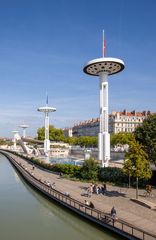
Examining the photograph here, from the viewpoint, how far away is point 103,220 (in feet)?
75.4

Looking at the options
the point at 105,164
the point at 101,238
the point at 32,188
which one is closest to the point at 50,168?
the point at 105,164

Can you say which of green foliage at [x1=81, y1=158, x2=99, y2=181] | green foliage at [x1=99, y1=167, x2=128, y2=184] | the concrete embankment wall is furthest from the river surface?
the concrete embankment wall

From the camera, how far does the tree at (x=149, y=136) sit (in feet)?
124

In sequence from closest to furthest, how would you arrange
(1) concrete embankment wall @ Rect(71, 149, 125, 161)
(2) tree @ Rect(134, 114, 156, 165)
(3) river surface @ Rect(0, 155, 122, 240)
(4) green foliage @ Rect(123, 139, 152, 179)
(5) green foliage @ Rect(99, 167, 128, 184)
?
(3) river surface @ Rect(0, 155, 122, 240) → (4) green foliage @ Rect(123, 139, 152, 179) → (2) tree @ Rect(134, 114, 156, 165) → (5) green foliage @ Rect(99, 167, 128, 184) → (1) concrete embankment wall @ Rect(71, 149, 125, 161)

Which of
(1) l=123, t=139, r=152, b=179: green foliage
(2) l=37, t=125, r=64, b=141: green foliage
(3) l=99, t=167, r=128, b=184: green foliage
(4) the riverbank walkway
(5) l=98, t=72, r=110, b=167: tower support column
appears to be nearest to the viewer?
(4) the riverbank walkway

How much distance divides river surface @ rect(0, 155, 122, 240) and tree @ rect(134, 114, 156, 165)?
42.4ft

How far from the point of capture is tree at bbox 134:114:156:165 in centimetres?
3772

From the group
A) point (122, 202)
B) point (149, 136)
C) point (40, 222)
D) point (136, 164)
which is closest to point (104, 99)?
point (149, 136)

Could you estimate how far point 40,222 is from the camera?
89.2 feet

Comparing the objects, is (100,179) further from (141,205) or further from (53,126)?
(53,126)

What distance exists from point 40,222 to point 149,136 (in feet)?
58.2

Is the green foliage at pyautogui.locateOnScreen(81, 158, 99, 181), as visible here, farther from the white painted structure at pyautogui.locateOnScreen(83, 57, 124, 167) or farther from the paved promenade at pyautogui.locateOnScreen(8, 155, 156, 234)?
the white painted structure at pyautogui.locateOnScreen(83, 57, 124, 167)

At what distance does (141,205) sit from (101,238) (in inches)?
244

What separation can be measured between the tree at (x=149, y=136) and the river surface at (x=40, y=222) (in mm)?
12909
